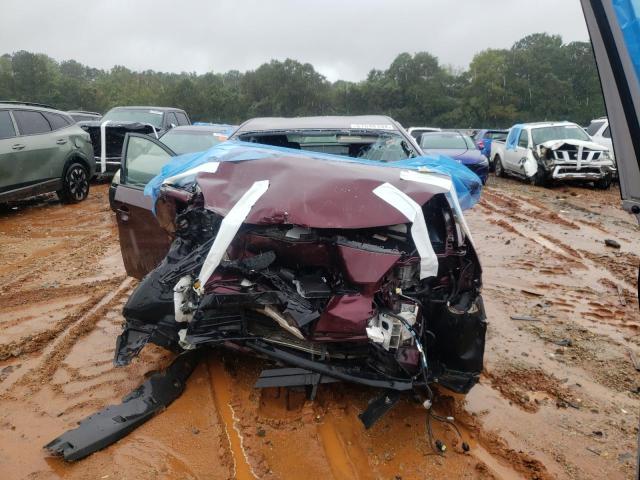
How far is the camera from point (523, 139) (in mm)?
13914

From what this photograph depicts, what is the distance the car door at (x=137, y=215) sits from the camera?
388cm

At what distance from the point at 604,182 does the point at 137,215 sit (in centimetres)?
1185

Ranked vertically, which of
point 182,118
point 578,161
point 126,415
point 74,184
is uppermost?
point 182,118

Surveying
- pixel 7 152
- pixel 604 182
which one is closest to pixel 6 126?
pixel 7 152

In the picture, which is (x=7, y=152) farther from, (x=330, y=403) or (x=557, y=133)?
(x=557, y=133)

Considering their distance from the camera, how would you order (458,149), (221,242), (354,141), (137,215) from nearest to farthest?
(221,242)
(137,215)
(354,141)
(458,149)

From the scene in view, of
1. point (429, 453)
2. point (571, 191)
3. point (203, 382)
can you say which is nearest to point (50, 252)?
point (203, 382)

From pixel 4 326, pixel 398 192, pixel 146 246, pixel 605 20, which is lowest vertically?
pixel 4 326

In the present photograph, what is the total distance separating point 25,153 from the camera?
806cm

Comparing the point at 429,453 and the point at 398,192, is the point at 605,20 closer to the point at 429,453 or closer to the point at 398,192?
the point at 398,192

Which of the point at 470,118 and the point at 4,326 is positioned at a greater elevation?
the point at 470,118

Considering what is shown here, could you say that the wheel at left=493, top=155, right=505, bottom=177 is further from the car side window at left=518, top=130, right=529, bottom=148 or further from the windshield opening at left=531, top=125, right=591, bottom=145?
the windshield opening at left=531, top=125, right=591, bottom=145

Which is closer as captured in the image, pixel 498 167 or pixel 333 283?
pixel 333 283

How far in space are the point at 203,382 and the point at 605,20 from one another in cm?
298
